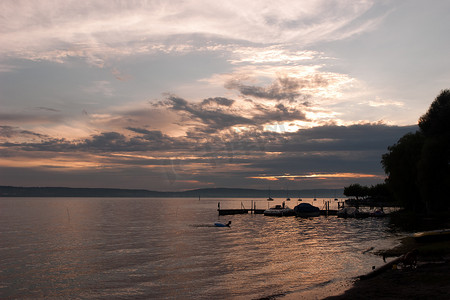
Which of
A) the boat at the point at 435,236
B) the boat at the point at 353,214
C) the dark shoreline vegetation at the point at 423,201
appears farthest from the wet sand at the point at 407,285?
the boat at the point at 353,214

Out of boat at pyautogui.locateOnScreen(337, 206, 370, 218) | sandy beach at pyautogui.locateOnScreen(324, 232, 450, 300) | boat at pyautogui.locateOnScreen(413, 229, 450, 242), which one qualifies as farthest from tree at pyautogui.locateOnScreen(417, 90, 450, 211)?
boat at pyautogui.locateOnScreen(337, 206, 370, 218)

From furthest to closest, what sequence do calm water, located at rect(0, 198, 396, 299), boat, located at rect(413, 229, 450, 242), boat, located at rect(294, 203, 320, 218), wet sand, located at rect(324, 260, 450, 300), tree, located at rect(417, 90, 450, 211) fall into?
boat, located at rect(294, 203, 320, 218) → tree, located at rect(417, 90, 450, 211) → boat, located at rect(413, 229, 450, 242) → calm water, located at rect(0, 198, 396, 299) → wet sand, located at rect(324, 260, 450, 300)

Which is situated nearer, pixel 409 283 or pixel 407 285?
pixel 407 285

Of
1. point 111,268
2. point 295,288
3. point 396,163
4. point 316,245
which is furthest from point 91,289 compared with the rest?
point 396,163

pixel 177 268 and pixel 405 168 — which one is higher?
pixel 405 168

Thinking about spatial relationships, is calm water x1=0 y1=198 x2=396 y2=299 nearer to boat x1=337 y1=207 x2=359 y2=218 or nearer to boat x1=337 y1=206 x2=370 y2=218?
boat x1=337 y1=206 x2=370 y2=218

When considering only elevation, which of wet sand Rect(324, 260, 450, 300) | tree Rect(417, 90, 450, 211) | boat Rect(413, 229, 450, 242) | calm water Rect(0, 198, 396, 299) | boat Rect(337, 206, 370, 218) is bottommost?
calm water Rect(0, 198, 396, 299)

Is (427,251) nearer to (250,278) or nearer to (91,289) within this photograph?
(250,278)

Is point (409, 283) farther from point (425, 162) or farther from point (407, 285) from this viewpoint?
point (425, 162)

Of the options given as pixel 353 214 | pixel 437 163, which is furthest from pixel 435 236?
pixel 353 214

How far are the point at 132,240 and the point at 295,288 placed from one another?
40.1 metres

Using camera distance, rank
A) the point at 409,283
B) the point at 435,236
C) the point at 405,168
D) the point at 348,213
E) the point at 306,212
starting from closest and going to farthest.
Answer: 1. the point at 409,283
2. the point at 435,236
3. the point at 405,168
4. the point at 348,213
5. the point at 306,212

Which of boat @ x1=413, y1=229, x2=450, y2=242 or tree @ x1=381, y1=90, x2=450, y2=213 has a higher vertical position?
tree @ x1=381, y1=90, x2=450, y2=213

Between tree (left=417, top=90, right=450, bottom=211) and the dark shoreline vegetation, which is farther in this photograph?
tree (left=417, top=90, right=450, bottom=211)
